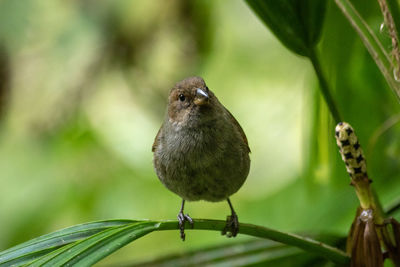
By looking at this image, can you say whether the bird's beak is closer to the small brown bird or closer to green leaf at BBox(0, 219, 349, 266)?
the small brown bird

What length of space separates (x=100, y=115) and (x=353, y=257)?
3906 millimetres

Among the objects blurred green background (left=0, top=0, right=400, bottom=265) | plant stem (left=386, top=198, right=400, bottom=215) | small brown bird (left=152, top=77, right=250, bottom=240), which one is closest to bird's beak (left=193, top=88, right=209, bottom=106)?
small brown bird (left=152, top=77, right=250, bottom=240)

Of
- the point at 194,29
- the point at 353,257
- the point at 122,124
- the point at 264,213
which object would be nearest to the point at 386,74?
the point at 353,257

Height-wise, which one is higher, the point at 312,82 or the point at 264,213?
the point at 312,82

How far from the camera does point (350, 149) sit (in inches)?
87.5

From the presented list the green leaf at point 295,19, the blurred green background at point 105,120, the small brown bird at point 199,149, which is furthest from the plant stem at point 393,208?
the blurred green background at point 105,120

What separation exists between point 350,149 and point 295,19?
62 cm

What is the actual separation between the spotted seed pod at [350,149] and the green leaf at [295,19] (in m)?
0.48

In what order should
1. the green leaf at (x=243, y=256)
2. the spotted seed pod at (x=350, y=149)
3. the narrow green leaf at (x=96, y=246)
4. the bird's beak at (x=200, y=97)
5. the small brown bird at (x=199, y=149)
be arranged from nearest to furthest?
the narrow green leaf at (x=96, y=246) < the spotted seed pod at (x=350, y=149) < the green leaf at (x=243, y=256) < the small brown bird at (x=199, y=149) < the bird's beak at (x=200, y=97)

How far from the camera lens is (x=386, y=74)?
2.29 metres

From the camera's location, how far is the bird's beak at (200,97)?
3.27 meters

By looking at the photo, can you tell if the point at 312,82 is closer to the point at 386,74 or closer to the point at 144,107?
the point at 386,74

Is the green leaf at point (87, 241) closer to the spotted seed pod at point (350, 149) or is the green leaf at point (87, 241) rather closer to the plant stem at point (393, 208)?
the spotted seed pod at point (350, 149)

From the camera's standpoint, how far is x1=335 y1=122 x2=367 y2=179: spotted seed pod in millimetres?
2186
